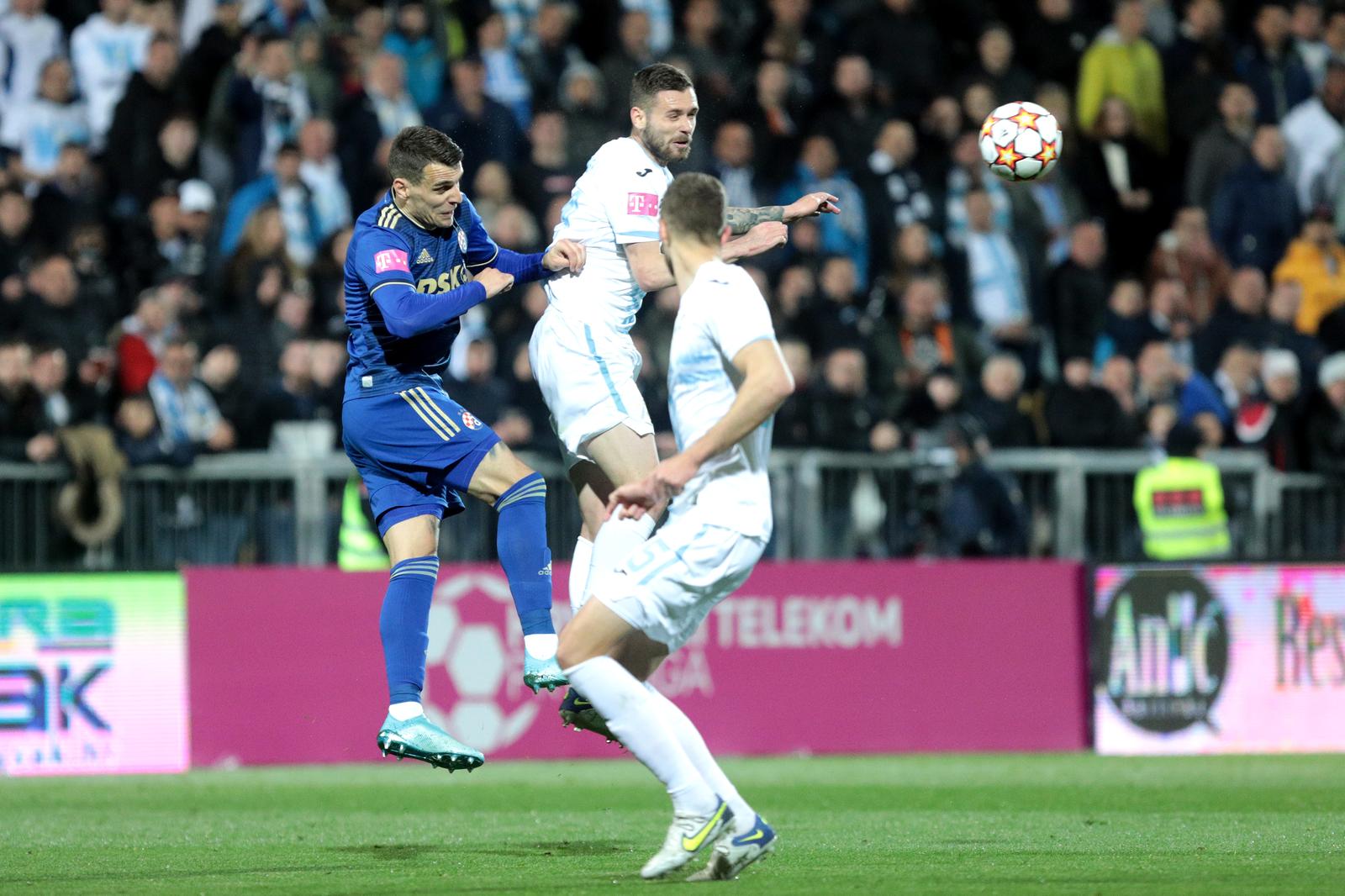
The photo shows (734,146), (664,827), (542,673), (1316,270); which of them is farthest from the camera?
(1316,270)

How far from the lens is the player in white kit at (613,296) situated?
9375mm

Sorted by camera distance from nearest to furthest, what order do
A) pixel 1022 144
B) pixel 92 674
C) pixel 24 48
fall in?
pixel 1022 144, pixel 92 674, pixel 24 48

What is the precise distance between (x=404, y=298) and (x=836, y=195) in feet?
28.4

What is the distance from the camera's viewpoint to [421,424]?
30.5 feet

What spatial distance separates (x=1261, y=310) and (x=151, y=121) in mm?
9086

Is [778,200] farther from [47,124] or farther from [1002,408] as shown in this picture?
[47,124]

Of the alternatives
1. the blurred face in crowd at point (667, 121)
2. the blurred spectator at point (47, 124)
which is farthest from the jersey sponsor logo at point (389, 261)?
the blurred spectator at point (47, 124)

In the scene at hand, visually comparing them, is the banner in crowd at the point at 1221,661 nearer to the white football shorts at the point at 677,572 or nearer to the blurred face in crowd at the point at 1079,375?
the blurred face in crowd at the point at 1079,375

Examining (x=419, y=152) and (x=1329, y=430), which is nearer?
(x=419, y=152)

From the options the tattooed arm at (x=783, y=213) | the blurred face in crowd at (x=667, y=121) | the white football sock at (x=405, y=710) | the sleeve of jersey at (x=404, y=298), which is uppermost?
the blurred face in crowd at (x=667, y=121)

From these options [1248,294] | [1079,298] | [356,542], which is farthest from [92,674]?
[1248,294]

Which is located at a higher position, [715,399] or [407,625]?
[715,399]

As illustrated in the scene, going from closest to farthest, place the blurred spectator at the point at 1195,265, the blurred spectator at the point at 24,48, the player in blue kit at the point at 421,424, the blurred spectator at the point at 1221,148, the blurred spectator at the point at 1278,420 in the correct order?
the player in blue kit at the point at 421,424, the blurred spectator at the point at 1278,420, the blurred spectator at the point at 24,48, the blurred spectator at the point at 1195,265, the blurred spectator at the point at 1221,148

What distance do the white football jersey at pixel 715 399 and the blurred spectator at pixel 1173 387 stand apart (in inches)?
361
